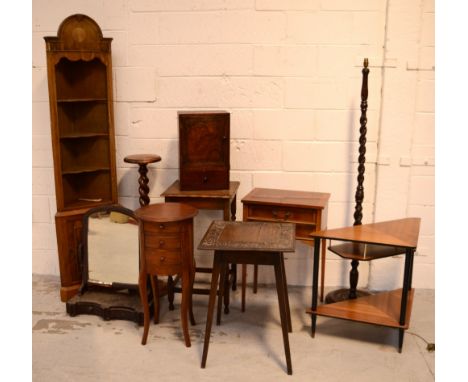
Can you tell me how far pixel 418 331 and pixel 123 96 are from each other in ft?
8.23

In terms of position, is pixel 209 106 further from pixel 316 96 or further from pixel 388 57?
pixel 388 57

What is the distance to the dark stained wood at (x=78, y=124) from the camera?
10.6 ft

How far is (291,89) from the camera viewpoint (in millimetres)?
3510

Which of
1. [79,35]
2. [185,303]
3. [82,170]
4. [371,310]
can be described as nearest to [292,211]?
[371,310]

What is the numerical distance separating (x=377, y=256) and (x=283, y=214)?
2.03ft

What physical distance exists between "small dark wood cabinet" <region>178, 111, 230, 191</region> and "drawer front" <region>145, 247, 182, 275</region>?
588mm

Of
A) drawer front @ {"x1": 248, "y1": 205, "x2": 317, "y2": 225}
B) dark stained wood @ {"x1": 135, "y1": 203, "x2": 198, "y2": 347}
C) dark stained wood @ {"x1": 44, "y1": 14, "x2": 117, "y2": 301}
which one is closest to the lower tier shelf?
drawer front @ {"x1": 248, "y1": 205, "x2": 317, "y2": 225}

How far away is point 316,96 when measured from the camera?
3506 millimetres

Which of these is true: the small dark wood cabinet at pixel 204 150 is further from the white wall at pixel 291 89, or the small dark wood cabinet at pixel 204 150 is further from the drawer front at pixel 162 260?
the drawer front at pixel 162 260

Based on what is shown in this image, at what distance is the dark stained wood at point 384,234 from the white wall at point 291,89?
0.55 m

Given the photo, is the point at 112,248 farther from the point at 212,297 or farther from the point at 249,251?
the point at 249,251

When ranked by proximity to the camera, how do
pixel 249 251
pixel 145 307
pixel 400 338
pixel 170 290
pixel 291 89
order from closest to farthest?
pixel 249 251 → pixel 400 338 → pixel 145 307 → pixel 170 290 → pixel 291 89

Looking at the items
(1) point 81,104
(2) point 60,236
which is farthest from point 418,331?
(1) point 81,104

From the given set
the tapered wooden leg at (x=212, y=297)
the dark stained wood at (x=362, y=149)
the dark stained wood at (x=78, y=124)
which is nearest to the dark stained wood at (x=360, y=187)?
the dark stained wood at (x=362, y=149)
